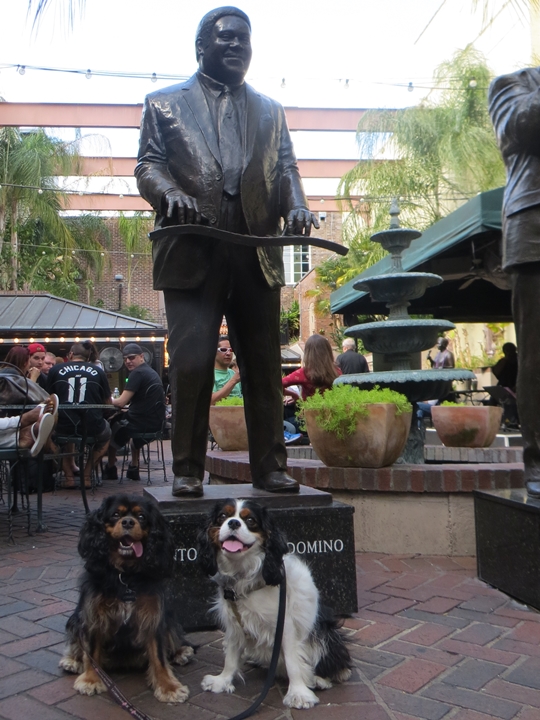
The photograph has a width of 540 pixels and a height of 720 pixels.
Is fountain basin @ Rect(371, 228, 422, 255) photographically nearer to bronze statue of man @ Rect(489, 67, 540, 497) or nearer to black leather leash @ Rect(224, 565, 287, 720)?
bronze statue of man @ Rect(489, 67, 540, 497)

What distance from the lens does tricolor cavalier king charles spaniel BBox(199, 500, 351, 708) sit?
7.82 ft

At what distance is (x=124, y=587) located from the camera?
2.53m

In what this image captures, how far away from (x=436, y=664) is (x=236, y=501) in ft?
3.52

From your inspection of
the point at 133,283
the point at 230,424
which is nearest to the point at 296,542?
the point at 230,424

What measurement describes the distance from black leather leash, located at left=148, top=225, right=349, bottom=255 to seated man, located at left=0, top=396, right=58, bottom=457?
2.86 meters

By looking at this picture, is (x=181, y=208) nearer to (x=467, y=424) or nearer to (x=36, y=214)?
(x=467, y=424)

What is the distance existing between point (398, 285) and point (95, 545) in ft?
13.6

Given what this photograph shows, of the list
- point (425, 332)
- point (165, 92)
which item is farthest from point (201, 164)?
point (425, 332)

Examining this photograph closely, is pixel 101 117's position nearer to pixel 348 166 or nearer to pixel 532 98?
pixel 348 166

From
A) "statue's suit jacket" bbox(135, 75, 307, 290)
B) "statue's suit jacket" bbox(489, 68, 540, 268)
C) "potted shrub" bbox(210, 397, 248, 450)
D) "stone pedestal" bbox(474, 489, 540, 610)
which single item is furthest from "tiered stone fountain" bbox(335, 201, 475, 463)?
"statue's suit jacket" bbox(135, 75, 307, 290)

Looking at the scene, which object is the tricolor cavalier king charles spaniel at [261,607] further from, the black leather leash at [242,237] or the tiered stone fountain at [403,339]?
the tiered stone fountain at [403,339]

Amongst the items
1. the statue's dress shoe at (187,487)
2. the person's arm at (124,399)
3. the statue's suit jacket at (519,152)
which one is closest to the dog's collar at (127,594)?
the statue's dress shoe at (187,487)

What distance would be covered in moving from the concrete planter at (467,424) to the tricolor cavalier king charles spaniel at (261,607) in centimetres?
403

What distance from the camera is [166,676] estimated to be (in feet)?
8.16
